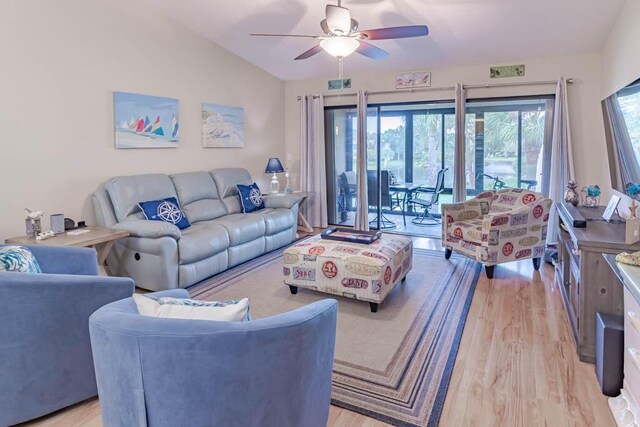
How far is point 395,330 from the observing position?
283cm

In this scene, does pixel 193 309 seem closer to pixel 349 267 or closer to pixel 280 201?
pixel 349 267

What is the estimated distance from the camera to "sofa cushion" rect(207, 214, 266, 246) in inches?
163

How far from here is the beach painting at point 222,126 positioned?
5.07 metres

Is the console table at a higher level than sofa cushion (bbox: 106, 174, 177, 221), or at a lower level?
lower

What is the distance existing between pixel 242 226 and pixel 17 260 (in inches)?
94.7

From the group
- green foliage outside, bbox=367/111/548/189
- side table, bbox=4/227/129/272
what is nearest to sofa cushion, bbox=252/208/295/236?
side table, bbox=4/227/129/272

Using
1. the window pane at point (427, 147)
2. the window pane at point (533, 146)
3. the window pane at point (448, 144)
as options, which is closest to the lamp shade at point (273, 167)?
the window pane at point (427, 147)

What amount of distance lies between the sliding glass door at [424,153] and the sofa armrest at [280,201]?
130cm

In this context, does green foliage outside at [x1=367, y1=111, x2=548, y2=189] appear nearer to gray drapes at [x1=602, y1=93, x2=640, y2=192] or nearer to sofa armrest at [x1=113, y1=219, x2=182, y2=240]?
gray drapes at [x1=602, y1=93, x2=640, y2=192]

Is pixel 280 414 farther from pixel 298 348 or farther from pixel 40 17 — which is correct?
pixel 40 17

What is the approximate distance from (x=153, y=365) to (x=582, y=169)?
17.0 feet

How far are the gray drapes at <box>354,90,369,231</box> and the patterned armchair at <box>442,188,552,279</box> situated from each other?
1867 millimetres

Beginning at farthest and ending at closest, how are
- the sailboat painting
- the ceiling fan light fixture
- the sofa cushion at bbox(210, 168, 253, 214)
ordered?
1. the sofa cushion at bbox(210, 168, 253, 214)
2. the sailboat painting
3. the ceiling fan light fixture

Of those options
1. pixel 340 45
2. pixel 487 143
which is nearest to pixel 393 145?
pixel 487 143
